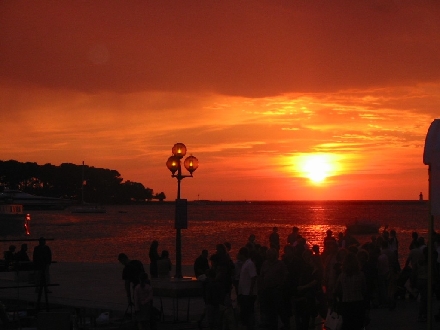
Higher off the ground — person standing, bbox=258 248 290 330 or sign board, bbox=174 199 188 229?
sign board, bbox=174 199 188 229

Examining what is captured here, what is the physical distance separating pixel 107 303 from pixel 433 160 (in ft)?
42.0

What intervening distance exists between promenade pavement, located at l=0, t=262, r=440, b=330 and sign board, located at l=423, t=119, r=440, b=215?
546 centimetres

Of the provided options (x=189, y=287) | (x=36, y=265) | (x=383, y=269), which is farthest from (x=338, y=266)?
(x=36, y=265)

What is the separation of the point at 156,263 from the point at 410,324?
Result: 10265mm

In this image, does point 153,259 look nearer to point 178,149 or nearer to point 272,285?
point 178,149

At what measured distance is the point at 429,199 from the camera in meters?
7.87

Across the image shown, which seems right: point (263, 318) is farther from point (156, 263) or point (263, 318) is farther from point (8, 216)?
point (8, 216)

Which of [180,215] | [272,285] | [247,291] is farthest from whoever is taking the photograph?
[180,215]

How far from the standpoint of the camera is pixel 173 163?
20578 mm

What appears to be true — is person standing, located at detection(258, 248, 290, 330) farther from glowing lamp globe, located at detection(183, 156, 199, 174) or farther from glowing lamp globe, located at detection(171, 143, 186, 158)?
glowing lamp globe, located at detection(171, 143, 186, 158)

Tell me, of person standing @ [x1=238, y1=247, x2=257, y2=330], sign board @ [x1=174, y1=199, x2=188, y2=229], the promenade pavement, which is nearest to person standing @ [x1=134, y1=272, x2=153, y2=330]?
the promenade pavement

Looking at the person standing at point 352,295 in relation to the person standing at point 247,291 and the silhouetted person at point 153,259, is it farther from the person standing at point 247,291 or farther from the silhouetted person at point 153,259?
the silhouetted person at point 153,259

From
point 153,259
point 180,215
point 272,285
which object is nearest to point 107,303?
Result: point 180,215

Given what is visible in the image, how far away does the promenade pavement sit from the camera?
48.6 ft
